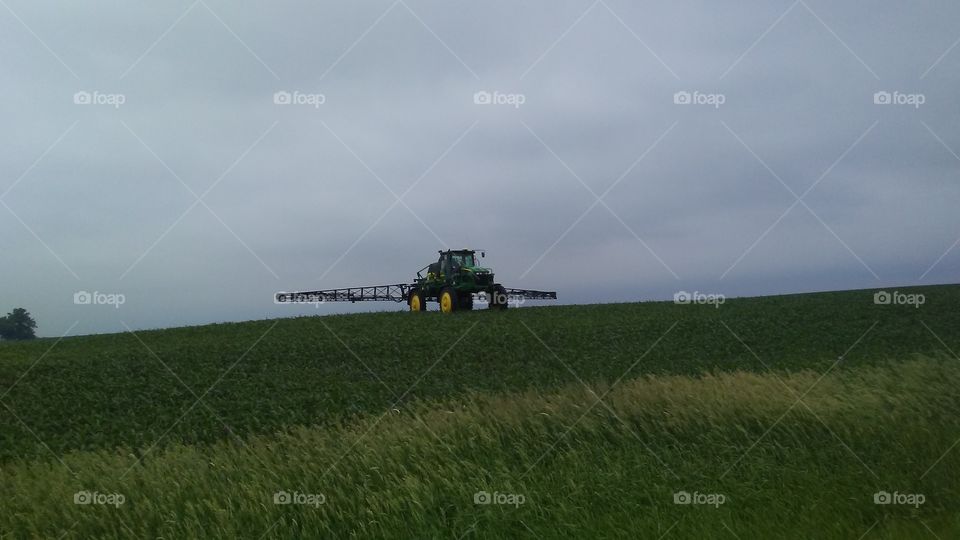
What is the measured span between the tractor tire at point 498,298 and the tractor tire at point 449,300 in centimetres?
214

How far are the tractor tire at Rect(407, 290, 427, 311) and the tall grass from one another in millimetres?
24520

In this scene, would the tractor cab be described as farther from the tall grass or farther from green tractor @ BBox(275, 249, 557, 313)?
the tall grass

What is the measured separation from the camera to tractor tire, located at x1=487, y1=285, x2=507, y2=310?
34.4 m

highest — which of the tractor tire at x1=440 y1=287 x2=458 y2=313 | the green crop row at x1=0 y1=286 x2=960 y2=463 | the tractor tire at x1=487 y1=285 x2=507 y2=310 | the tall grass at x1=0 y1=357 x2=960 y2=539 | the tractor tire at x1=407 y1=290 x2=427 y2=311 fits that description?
the tractor tire at x1=407 y1=290 x2=427 y2=311

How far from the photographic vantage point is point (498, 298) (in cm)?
3503

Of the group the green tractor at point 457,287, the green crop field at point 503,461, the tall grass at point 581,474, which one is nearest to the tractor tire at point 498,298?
the green tractor at point 457,287

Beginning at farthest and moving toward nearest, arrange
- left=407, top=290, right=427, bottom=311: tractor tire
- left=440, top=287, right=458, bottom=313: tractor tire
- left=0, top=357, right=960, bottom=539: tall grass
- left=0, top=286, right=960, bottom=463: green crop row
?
left=407, top=290, right=427, bottom=311: tractor tire → left=440, top=287, right=458, bottom=313: tractor tire → left=0, top=286, right=960, bottom=463: green crop row → left=0, top=357, right=960, bottom=539: tall grass

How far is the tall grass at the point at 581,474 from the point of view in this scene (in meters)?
7.42

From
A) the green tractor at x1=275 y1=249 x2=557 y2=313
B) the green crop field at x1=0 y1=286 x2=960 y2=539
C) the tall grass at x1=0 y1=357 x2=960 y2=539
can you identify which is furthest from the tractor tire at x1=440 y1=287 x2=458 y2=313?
the tall grass at x1=0 y1=357 x2=960 y2=539

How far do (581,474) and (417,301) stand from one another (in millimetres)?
28721

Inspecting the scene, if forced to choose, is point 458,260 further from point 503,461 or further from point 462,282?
point 503,461

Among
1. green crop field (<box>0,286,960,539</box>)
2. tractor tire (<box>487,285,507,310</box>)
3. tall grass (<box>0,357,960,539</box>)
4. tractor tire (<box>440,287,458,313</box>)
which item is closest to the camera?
tall grass (<box>0,357,960,539</box>)

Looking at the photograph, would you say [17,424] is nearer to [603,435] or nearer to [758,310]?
[603,435]

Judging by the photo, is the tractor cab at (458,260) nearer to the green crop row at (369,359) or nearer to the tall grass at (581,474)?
the green crop row at (369,359)
